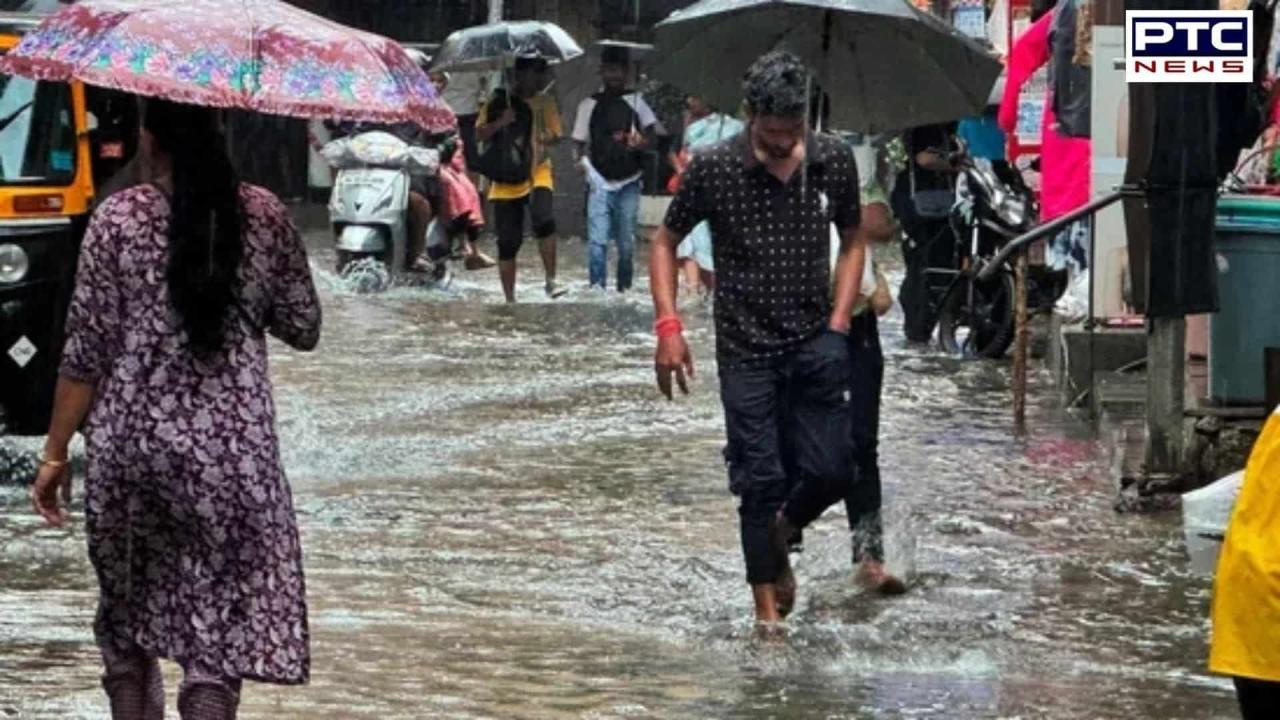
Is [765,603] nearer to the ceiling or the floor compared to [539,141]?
nearer to the floor

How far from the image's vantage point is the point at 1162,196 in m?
11.5

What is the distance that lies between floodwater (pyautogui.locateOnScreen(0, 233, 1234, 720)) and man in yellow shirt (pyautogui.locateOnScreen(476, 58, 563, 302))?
6.50 metres

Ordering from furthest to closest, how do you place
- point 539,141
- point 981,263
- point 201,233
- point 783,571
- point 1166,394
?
point 539,141 < point 981,263 < point 1166,394 < point 783,571 < point 201,233

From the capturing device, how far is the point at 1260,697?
16.3ft

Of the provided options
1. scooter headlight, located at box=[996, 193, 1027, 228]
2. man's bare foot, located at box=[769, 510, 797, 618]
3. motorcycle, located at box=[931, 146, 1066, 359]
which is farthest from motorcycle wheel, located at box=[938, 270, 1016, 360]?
man's bare foot, located at box=[769, 510, 797, 618]

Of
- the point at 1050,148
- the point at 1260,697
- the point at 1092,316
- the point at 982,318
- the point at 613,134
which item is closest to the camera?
the point at 1260,697

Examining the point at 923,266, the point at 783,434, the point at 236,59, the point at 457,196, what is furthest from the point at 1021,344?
the point at 457,196

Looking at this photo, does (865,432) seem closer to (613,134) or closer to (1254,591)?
(1254,591)

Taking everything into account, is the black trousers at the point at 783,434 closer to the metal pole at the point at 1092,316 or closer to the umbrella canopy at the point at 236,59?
the umbrella canopy at the point at 236,59

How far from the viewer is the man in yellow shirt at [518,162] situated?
22781mm

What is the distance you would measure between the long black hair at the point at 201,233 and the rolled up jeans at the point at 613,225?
17.1 m

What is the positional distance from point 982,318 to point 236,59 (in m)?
11.9

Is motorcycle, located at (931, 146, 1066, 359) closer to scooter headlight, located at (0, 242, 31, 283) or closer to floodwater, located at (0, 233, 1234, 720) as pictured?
floodwater, located at (0, 233, 1234, 720)

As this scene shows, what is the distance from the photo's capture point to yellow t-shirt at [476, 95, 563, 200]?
75.5 feet
